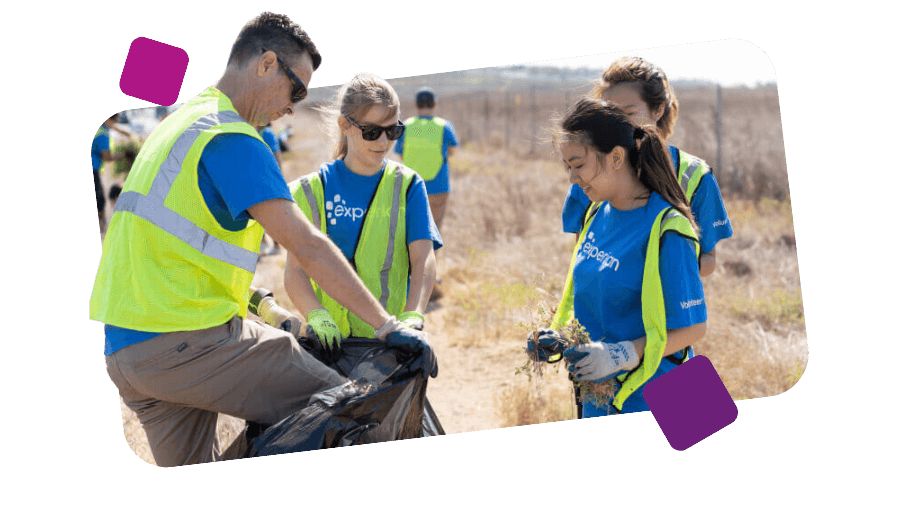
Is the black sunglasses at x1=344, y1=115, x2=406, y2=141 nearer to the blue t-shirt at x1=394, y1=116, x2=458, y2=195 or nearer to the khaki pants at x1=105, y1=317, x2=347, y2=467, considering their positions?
the khaki pants at x1=105, y1=317, x2=347, y2=467

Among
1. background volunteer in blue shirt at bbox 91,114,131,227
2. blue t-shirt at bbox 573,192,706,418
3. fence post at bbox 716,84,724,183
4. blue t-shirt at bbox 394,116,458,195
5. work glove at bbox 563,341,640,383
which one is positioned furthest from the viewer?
blue t-shirt at bbox 394,116,458,195

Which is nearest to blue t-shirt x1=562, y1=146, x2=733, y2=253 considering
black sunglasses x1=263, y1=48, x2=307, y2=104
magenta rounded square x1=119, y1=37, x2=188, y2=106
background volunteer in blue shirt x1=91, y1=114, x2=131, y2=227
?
black sunglasses x1=263, y1=48, x2=307, y2=104

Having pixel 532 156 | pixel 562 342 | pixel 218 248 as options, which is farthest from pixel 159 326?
pixel 532 156

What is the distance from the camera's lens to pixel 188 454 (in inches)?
103

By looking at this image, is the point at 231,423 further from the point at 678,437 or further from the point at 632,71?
the point at 632,71

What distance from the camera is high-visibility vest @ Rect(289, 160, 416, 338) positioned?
299 cm

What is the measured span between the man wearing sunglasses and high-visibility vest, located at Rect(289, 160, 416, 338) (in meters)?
0.51

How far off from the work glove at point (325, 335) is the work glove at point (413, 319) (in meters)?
0.27

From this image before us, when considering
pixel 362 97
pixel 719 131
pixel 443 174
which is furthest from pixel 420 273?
pixel 719 131

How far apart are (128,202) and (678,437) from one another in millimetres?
2105

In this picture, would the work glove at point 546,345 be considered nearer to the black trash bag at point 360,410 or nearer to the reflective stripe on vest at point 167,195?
the black trash bag at point 360,410

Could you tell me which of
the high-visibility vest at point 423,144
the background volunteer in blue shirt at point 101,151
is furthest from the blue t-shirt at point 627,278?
the high-visibility vest at point 423,144

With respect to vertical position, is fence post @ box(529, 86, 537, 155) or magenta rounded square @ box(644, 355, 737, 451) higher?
fence post @ box(529, 86, 537, 155)

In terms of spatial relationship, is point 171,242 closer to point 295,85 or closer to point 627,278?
point 295,85
